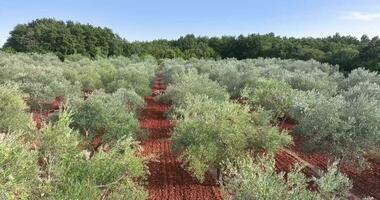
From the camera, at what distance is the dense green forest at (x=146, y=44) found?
382 ft

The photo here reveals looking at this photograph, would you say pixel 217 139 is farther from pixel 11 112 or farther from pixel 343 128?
pixel 11 112

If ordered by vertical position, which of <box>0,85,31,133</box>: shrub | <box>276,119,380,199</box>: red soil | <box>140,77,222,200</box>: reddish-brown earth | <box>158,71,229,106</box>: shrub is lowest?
<box>276,119,380,199</box>: red soil

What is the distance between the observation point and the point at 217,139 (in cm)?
2627

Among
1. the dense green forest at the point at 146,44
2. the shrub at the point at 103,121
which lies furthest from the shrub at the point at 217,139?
the dense green forest at the point at 146,44

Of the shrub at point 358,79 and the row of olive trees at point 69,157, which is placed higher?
the row of olive trees at point 69,157

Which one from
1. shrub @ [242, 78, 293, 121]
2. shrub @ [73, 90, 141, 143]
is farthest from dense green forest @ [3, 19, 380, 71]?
shrub @ [73, 90, 141, 143]

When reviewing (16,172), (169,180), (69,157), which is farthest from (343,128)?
(16,172)

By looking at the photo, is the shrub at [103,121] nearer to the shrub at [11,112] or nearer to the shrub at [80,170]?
the shrub at [11,112]

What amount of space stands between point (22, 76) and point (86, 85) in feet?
33.8

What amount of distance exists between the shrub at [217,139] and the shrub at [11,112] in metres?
9.13

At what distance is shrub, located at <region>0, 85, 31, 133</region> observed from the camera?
2816 centimetres

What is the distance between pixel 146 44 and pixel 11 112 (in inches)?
4982

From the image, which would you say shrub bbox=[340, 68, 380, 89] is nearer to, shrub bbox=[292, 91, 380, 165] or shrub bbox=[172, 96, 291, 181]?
shrub bbox=[292, 91, 380, 165]

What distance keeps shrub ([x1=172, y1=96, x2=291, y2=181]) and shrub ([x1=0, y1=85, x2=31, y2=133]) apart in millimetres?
9135
